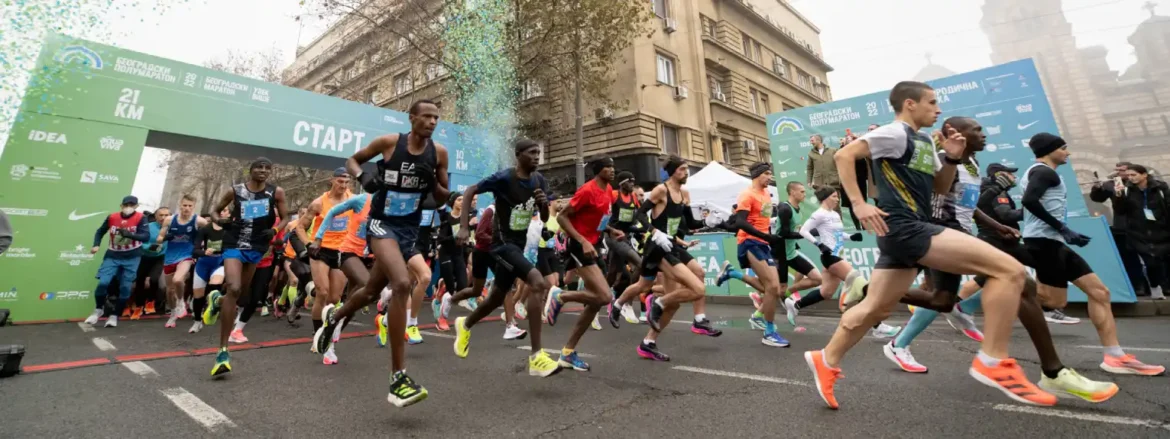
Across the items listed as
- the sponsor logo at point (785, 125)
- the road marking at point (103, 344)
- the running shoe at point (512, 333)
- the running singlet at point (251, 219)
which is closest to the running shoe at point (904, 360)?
the running shoe at point (512, 333)

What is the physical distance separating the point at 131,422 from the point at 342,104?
11135 millimetres

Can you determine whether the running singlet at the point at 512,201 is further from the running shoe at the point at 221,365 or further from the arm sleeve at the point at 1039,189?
the arm sleeve at the point at 1039,189

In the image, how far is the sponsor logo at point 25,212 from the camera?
814 cm

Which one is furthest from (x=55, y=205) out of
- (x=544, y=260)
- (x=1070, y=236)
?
(x=1070, y=236)

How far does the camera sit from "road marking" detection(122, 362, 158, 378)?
3876 millimetres

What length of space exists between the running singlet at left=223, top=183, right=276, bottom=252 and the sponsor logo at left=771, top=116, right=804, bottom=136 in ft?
40.1

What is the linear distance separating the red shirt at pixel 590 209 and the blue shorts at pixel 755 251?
2.22m

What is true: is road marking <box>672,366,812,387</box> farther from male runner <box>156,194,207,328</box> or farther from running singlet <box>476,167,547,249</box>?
male runner <box>156,194,207,328</box>

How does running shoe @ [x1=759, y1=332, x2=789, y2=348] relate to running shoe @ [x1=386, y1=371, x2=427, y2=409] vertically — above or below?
below

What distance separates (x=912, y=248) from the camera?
2.57 meters

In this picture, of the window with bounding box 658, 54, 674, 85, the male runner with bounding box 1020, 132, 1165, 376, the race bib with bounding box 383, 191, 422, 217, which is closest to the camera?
the race bib with bounding box 383, 191, 422, 217

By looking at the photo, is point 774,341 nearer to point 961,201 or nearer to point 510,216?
point 961,201

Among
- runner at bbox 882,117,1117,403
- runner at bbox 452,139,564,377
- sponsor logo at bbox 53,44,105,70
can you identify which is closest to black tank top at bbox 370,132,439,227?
runner at bbox 452,139,564,377

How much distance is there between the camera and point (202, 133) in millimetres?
10133
